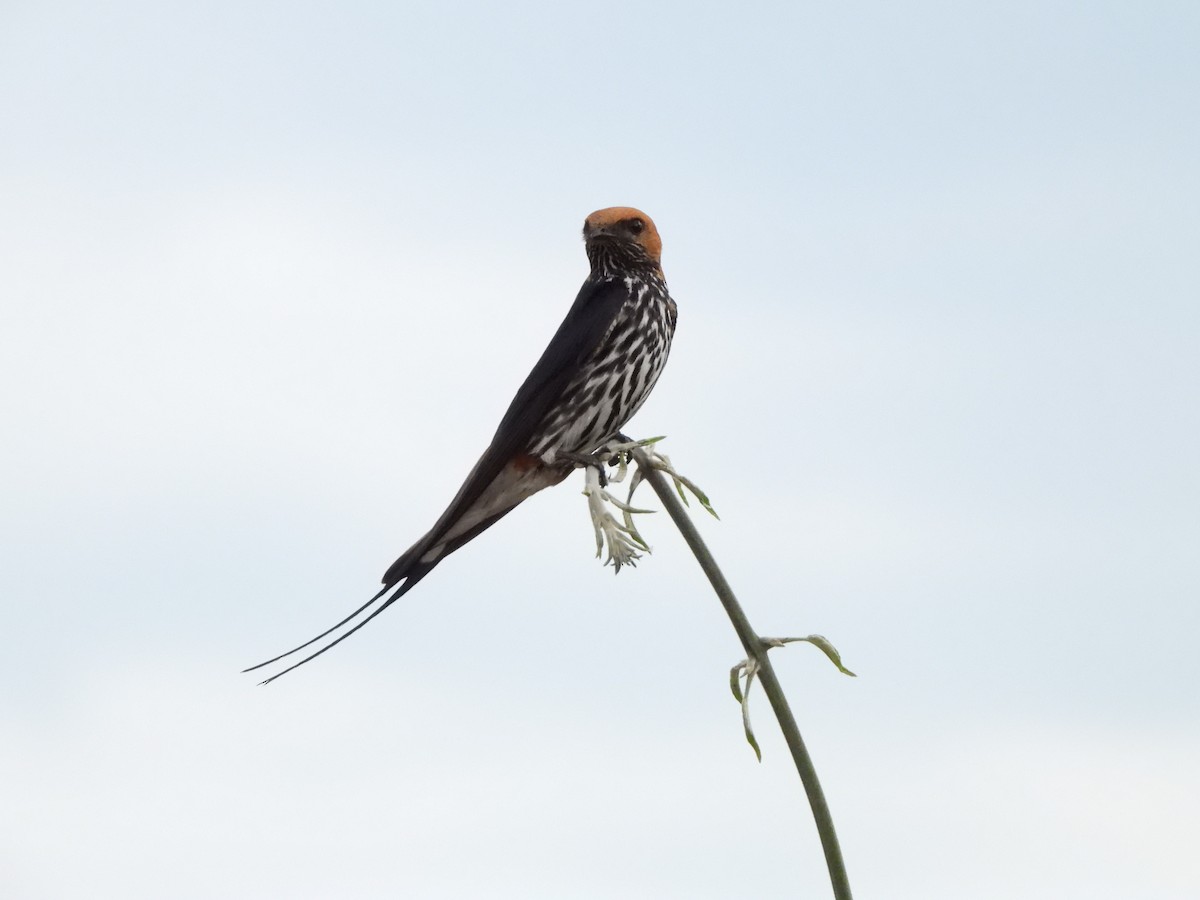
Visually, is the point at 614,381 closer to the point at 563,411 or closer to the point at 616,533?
the point at 563,411

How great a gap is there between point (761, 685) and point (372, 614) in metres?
1.76

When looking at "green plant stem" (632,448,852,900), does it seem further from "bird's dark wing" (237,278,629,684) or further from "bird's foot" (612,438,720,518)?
"bird's dark wing" (237,278,629,684)

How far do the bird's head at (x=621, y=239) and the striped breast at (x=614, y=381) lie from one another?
189mm

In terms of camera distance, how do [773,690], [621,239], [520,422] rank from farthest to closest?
[621,239], [520,422], [773,690]

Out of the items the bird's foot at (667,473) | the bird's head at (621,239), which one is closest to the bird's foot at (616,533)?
the bird's foot at (667,473)

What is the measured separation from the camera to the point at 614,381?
5316 mm

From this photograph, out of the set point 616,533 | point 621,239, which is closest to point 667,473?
point 616,533

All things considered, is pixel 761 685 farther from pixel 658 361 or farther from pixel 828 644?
pixel 658 361

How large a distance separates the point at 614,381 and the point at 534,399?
34cm

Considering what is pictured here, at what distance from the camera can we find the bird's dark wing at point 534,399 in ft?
16.7

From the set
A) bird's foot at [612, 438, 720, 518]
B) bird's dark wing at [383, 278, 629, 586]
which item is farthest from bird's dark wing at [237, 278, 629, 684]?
bird's foot at [612, 438, 720, 518]

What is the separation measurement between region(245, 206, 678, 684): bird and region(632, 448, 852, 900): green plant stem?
3.67ft

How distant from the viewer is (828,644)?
3.97 metres

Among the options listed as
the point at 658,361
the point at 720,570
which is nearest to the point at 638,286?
the point at 658,361
